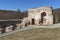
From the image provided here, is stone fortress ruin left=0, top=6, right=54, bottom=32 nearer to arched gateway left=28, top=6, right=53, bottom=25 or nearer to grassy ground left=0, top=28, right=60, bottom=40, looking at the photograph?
arched gateway left=28, top=6, right=53, bottom=25

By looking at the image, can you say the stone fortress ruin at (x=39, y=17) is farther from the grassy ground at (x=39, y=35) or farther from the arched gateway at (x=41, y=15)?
the grassy ground at (x=39, y=35)

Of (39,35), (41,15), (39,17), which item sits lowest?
(39,35)

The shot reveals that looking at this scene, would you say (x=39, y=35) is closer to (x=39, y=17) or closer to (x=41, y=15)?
(x=39, y=17)

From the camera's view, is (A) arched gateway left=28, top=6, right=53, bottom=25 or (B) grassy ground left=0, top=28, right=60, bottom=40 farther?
(A) arched gateway left=28, top=6, right=53, bottom=25

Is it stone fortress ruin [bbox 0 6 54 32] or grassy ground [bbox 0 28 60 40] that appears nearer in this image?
grassy ground [bbox 0 28 60 40]

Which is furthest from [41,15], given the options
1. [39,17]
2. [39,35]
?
[39,35]

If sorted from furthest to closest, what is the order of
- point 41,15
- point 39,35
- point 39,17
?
point 41,15 < point 39,17 < point 39,35

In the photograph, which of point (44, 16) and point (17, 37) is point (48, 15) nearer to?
point (44, 16)

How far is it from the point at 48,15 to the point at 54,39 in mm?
13864

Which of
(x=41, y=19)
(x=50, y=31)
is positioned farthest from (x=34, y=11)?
(x=50, y=31)

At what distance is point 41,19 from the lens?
106 ft

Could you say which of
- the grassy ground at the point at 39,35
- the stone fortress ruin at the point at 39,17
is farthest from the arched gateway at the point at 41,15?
the grassy ground at the point at 39,35

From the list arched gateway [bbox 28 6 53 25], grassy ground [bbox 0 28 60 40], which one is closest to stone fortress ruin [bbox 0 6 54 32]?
arched gateway [bbox 28 6 53 25]

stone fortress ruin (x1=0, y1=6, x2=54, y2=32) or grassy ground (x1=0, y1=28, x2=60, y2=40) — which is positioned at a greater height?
stone fortress ruin (x1=0, y1=6, x2=54, y2=32)
